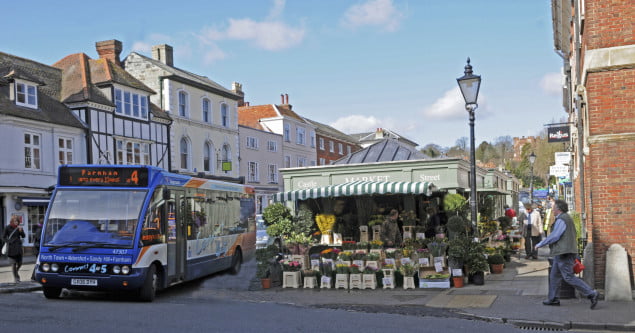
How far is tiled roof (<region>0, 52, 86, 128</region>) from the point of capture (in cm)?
2411

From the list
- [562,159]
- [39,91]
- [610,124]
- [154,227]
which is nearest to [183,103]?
[39,91]

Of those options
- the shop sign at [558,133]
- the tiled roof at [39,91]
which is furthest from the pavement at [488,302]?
the tiled roof at [39,91]

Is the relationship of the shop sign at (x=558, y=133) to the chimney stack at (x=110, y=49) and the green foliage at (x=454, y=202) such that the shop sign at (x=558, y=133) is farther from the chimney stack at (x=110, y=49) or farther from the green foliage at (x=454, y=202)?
the chimney stack at (x=110, y=49)

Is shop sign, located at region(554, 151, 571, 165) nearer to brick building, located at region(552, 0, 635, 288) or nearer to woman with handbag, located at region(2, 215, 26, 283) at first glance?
brick building, located at region(552, 0, 635, 288)

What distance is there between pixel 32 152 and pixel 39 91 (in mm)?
3332

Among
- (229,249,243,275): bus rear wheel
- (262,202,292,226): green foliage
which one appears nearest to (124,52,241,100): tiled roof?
(262,202,292,226): green foliage

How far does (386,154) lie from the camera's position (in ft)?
66.1

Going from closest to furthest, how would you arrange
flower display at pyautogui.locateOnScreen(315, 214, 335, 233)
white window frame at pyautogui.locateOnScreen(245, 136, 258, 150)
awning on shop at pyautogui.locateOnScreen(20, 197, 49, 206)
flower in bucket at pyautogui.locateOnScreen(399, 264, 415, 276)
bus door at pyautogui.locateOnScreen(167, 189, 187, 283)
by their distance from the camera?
bus door at pyautogui.locateOnScreen(167, 189, 187, 283), flower in bucket at pyautogui.locateOnScreen(399, 264, 415, 276), flower display at pyautogui.locateOnScreen(315, 214, 335, 233), awning on shop at pyautogui.locateOnScreen(20, 197, 49, 206), white window frame at pyautogui.locateOnScreen(245, 136, 258, 150)

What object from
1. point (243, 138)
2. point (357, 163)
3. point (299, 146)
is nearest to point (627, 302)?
point (357, 163)

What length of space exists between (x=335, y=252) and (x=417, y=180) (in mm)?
4823

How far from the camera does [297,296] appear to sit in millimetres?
12391

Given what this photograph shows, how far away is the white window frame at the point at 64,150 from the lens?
2623cm

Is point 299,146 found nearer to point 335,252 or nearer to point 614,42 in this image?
point 335,252

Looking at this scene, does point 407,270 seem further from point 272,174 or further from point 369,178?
point 272,174
